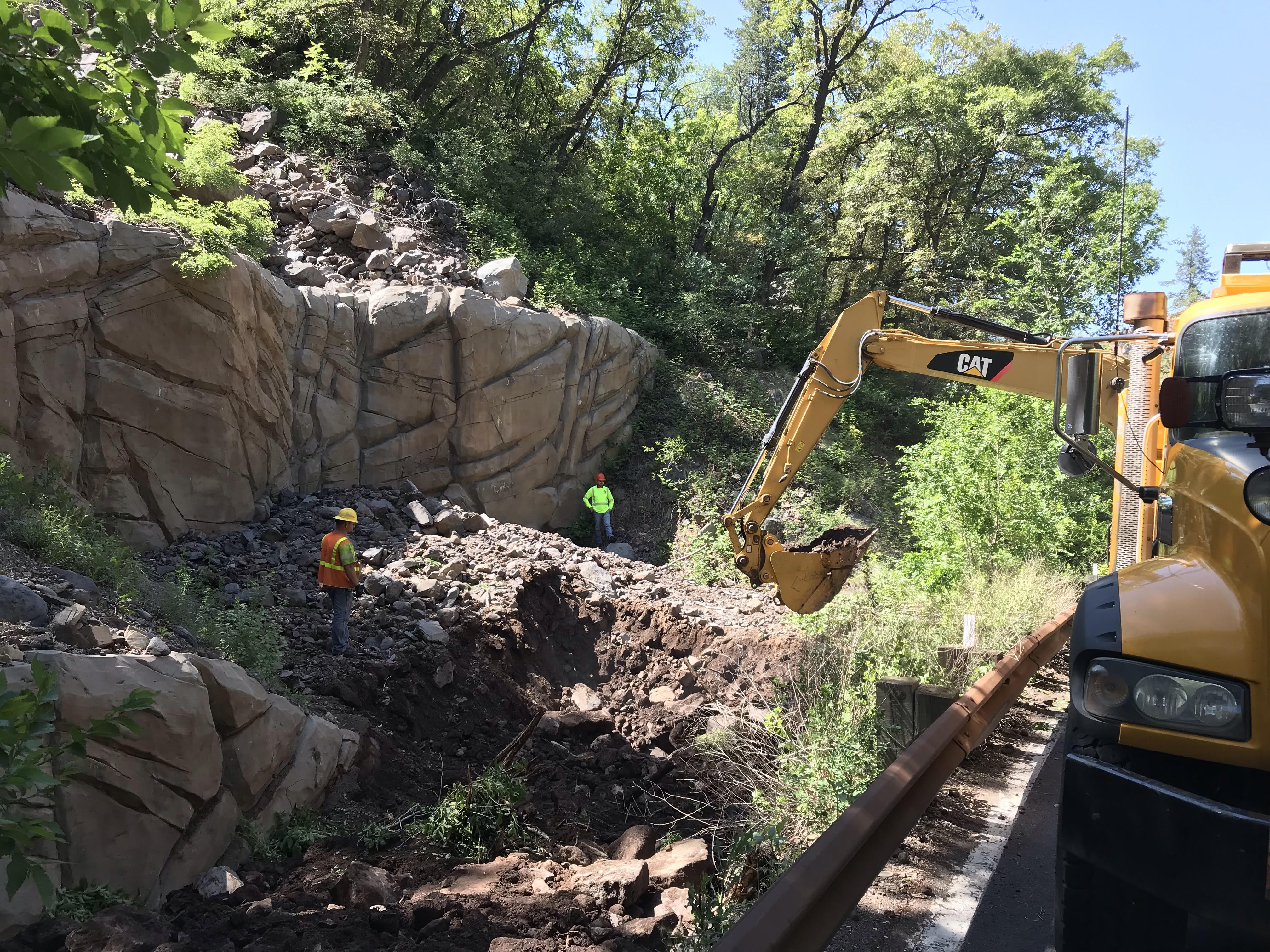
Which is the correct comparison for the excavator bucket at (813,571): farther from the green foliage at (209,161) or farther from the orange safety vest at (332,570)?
the green foliage at (209,161)

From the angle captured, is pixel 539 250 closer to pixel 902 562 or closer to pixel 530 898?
pixel 902 562

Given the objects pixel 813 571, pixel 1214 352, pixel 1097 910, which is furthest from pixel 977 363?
pixel 1097 910

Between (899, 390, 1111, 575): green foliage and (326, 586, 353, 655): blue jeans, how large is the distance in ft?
23.2

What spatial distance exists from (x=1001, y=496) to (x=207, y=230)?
38.1ft

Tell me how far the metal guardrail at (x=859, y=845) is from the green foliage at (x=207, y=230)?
995 centimetres

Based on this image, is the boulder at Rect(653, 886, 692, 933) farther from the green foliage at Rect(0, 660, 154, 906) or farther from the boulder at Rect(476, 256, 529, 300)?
the boulder at Rect(476, 256, 529, 300)

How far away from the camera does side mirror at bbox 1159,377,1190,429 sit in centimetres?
352

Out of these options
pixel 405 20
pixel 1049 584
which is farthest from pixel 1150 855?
pixel 405 20

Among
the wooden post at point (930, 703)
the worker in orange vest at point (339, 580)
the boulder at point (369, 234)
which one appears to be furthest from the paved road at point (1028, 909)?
the boulder at point (369, 234)

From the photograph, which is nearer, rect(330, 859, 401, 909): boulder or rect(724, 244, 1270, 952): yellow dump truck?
rect(724, 244, 1270, 952): yellow dump truck

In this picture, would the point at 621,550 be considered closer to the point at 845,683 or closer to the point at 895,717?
the point at 845,683

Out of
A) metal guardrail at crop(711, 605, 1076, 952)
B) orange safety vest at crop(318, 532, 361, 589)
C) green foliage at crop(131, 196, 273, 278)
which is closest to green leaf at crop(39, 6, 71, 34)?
metal guardrail at crop(711, 605, 1076, 952)

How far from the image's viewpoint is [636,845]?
552cm

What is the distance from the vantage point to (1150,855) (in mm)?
2877
